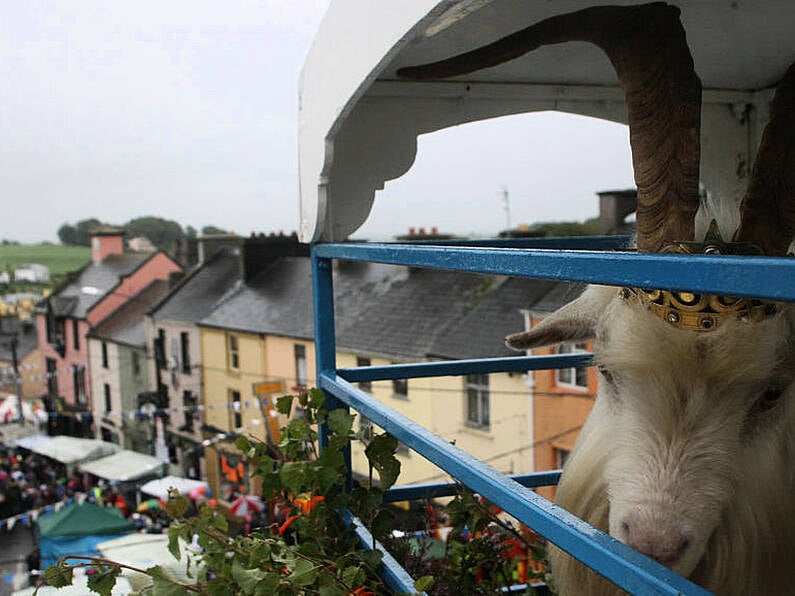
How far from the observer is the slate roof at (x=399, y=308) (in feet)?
50.5

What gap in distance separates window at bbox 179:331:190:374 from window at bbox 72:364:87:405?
829 cm

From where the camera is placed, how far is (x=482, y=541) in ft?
8.91

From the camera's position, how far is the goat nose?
1400mm

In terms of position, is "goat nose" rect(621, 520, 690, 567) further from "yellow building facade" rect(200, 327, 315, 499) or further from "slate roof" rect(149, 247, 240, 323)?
"slate roof" rect(149, 247, 240, 323)

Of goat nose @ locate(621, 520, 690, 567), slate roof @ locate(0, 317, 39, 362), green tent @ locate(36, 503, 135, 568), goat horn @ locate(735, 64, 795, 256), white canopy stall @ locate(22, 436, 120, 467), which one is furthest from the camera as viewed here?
slate roof @ locate(0, 317, 39, 362)

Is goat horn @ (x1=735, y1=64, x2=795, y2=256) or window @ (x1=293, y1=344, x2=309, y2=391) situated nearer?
goat horn @ (x1=735, y1=64, x2=795, y2=256)

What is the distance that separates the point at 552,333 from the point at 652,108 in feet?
2.18

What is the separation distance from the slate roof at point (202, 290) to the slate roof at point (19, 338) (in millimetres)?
8286

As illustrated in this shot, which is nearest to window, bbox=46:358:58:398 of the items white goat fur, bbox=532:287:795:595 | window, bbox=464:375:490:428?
window, bbox=464:375:490:428

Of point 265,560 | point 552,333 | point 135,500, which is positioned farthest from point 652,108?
point 135,500

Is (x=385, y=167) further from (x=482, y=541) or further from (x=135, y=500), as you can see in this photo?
(x=135, y=500)

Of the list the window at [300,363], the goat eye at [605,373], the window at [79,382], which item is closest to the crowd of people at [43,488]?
the window at [300,363]

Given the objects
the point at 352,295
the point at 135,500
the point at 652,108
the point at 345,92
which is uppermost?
the point at 345,92

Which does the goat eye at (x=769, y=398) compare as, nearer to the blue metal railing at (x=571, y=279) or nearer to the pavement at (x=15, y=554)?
the blue metal railing at (x=571, y=279)
